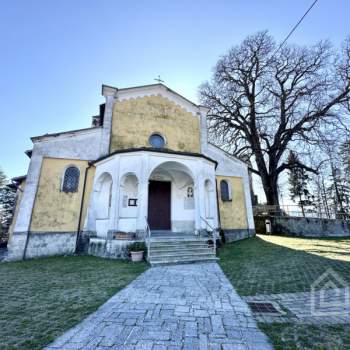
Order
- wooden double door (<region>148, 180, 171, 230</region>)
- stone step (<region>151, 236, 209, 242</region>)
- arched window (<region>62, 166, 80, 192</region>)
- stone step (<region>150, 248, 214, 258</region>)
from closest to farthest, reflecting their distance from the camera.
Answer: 1. stone step (<region>150, 248, 214, 258</region>)
2. stone step (<region>151, 236, 209, 242</region>)
3. arched window (<region>62, 166, 80, 192</region>)
4. wooden double door (<region>148, 180, 171, 230</region>)

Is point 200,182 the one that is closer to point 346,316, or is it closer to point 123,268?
point 123,268

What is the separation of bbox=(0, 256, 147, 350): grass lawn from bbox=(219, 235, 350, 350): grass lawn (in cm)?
303

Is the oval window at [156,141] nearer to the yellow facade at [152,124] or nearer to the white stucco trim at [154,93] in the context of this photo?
the yellow facade at [152,124]

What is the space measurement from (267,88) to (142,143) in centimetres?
1451

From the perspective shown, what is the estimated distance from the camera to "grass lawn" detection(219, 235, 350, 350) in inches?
101


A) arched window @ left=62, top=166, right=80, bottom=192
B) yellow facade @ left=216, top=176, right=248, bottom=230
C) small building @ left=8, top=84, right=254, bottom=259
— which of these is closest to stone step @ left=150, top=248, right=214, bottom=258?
small building @ left=8, top=84, right=254, bottom=259

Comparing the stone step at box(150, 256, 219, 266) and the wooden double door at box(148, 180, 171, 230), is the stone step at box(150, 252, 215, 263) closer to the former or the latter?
the stone step at box(150, 256, 219, 266)

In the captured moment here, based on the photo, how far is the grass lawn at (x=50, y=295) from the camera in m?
2.84

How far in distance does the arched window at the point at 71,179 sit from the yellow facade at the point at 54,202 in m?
0.18

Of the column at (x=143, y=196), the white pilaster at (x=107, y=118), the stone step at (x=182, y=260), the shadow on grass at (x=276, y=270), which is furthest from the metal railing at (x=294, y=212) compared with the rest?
the white pilaster at (x=107, y=118)

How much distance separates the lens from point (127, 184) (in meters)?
10.9

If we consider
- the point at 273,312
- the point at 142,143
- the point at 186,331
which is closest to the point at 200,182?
the point at 142,143

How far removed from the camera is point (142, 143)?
11852 millimetres
